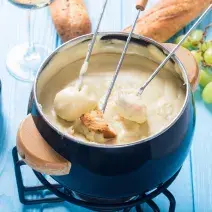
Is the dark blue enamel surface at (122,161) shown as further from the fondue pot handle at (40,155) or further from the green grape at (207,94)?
the green grape at (207,94)

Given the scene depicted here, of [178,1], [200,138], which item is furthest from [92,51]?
[178,1]

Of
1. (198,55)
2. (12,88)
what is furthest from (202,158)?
(12,88)

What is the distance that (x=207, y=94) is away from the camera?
3.71 feet

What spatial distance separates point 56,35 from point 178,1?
0.33m

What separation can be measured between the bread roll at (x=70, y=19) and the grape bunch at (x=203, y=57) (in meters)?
0.26

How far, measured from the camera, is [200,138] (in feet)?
3.68

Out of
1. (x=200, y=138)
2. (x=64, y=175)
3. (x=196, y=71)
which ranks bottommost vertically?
(x=200, y=138)

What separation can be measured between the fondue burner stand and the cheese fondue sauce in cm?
12

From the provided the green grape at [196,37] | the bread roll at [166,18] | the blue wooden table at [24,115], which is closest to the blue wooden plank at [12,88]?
the blue wooden table at [24,115]

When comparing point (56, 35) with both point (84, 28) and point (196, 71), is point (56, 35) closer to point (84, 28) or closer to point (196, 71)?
point (84, 28)

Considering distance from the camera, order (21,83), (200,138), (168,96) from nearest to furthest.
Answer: (168,96) < (200,138) < (21,83)

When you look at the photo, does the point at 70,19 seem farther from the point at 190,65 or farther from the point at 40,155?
the point at 40,155

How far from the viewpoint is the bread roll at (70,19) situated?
126 centimetres

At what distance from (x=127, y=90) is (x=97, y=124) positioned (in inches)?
5.1
